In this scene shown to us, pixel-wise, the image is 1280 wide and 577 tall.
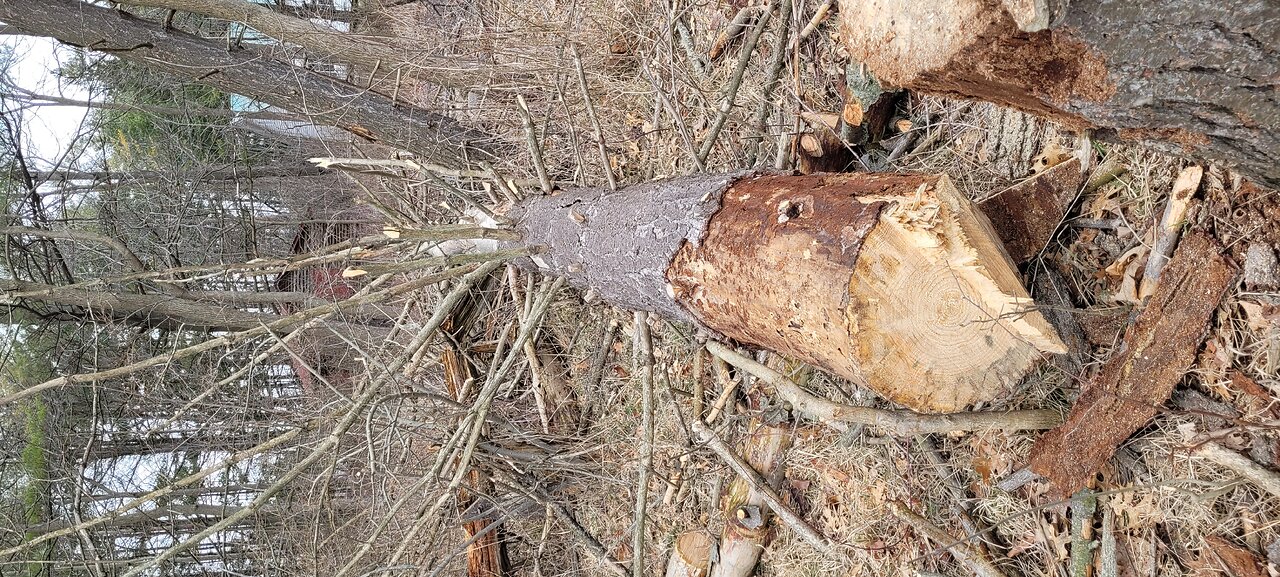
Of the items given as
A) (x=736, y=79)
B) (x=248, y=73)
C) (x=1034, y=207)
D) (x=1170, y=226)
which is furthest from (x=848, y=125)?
(x=248, y=73)

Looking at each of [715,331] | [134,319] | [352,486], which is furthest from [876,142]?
[134,319]

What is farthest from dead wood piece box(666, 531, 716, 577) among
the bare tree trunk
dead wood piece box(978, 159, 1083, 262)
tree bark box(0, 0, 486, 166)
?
the bare tree trunk

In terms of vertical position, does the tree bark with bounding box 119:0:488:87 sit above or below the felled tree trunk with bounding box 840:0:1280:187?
above

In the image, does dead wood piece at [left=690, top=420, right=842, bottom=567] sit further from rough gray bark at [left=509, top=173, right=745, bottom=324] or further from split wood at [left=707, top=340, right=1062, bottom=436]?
rough gray bark at [left=509, top=173, right=745, bottom=324]

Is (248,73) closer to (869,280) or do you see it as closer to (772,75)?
(772,75)

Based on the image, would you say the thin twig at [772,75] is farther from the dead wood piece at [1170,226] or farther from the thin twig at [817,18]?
the dead wood piece at [1170,226]
